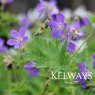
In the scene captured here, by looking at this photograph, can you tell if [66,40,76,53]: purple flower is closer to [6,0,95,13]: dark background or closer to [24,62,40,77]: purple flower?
[24,62,40,77]: purple flower

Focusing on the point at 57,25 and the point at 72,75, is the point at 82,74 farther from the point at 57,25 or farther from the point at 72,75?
the point at 57,25

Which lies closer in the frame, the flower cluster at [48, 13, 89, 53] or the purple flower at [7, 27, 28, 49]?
the flower cluster at [48, 13, 89, 53]

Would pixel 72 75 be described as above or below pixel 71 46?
below

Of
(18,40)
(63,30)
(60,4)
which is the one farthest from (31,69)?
(60,4)

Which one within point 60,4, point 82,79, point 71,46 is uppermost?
point 60,4

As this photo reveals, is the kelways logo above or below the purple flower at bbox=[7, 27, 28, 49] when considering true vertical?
below

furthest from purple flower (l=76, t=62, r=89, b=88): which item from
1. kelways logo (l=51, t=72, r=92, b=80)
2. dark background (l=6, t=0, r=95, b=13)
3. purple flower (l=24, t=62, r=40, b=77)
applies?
dark background (l=6, t=0, r=95, b=13)

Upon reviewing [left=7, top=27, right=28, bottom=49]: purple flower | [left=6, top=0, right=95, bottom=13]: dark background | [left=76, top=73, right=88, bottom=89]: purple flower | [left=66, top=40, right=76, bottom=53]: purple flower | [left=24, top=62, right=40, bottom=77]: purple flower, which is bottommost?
[left=76, top=73, right=88, bottom=89]: purple flower

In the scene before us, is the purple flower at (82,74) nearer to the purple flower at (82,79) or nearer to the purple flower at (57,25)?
the purple flower at (82,79)

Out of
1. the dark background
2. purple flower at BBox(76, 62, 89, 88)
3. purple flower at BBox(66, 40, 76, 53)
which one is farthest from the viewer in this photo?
the dark background
